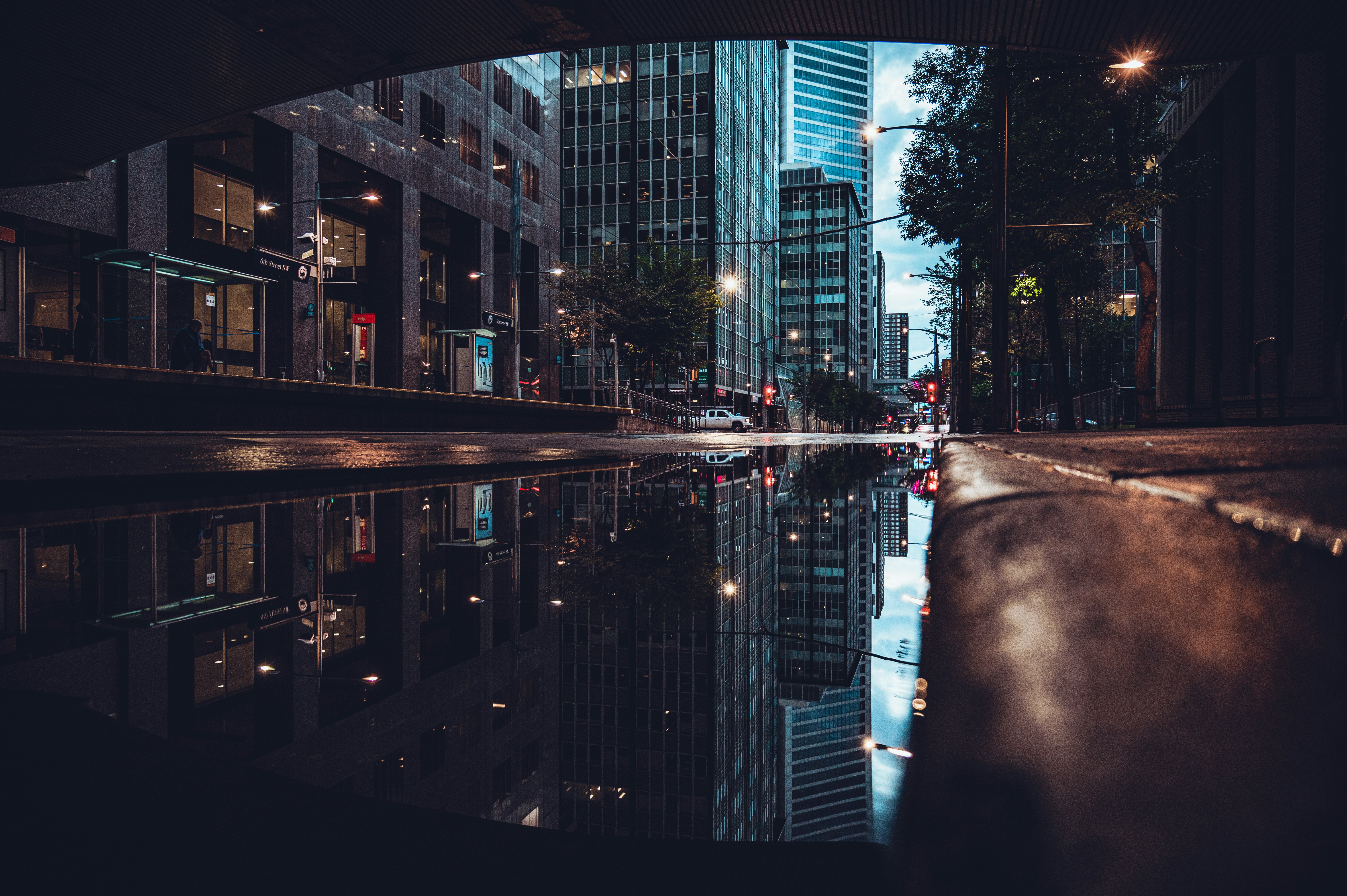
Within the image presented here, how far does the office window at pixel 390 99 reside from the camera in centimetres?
2788

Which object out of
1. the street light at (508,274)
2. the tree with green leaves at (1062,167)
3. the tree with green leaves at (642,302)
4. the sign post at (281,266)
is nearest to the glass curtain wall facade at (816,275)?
the tree with green leaves at (642,302)

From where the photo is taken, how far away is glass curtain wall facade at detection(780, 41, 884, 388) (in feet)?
516

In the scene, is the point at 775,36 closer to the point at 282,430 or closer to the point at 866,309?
the point at 282,430

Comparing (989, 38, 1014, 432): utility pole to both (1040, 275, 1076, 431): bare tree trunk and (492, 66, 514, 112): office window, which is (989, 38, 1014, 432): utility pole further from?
(492, 66, 514, 112): office window

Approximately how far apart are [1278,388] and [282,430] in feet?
50.2

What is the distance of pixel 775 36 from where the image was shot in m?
12.5

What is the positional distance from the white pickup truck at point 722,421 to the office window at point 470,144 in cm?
2508

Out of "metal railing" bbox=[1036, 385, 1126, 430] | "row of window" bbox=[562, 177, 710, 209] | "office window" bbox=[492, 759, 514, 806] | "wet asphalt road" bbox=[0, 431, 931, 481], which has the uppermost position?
"row of window" bbox=[562, 177, 710, 209]

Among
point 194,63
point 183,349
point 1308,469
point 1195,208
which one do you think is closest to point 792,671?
point 1308,469

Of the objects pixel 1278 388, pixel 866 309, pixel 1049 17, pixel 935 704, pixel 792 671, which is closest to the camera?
pixel 935 704

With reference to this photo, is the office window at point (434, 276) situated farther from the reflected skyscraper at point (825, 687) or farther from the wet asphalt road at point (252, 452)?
the reflected skyscraper at point (825, 687)

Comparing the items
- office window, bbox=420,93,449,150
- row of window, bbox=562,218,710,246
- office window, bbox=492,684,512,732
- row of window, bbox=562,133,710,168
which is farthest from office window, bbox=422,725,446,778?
row of window, bbox=562,133,710,168

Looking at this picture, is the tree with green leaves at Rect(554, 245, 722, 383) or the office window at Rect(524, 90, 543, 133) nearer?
the office window at Rect(524, 90, 543, 133)

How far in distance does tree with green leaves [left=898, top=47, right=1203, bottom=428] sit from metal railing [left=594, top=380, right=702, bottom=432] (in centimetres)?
1562
